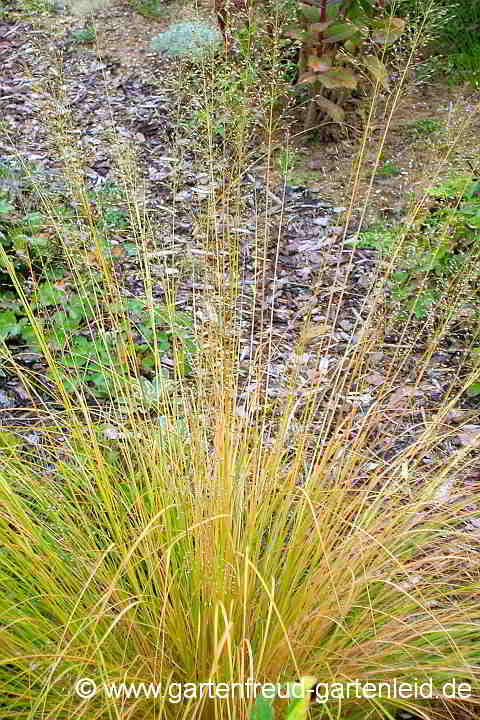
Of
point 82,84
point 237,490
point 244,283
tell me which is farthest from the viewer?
point 82,84

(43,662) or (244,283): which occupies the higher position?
(43,662)

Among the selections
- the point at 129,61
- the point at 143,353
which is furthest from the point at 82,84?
the point at 143,353

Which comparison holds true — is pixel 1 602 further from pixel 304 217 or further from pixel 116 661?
pixel 304 217

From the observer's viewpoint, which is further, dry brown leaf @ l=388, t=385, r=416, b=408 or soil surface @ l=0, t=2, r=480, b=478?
dry brown leaf @ l=388, t=385, r=416, b=408

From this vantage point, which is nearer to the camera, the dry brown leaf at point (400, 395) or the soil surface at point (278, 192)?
the soil surface at point (278, 192)

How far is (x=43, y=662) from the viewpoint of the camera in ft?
4.10

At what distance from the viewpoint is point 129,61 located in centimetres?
503

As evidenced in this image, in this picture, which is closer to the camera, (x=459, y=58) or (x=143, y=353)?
(x=143, y=353)

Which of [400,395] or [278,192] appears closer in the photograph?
[400,395]

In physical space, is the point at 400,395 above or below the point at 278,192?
below

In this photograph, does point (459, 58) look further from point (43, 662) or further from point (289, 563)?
point (43, 662)

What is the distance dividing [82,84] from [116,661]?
4.43 m

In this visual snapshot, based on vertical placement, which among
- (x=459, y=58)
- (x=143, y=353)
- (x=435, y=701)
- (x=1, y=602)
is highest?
(x=459, y=58)

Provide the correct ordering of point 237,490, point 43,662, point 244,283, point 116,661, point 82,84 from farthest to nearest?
point 82,84, point 244,283, point 237,490, point 116,661, point 43,662
